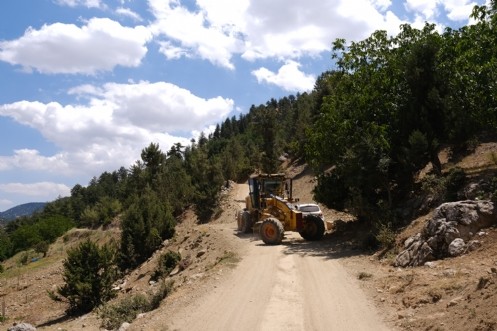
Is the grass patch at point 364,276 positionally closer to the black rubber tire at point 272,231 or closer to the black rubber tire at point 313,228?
the black rubber tire at point 272,231

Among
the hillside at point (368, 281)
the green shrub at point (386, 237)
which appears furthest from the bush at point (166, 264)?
the green shrub at point (386, 237)

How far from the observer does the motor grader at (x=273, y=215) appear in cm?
2002

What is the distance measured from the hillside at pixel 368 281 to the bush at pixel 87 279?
4.10ft

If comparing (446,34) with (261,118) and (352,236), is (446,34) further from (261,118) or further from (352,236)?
(261,118)

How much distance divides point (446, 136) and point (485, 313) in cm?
1347

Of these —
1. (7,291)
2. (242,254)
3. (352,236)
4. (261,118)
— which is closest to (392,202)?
(352,236)

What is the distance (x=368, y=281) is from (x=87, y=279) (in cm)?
1388

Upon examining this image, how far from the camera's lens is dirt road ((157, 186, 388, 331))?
9617 mm

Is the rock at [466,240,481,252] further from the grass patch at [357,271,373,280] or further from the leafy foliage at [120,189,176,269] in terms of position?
the leafy foliage at [120,189,176,269]

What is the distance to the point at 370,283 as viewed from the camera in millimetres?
12508

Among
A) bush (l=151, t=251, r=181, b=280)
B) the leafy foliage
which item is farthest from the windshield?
the leafy foliage

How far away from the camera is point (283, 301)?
1123cm

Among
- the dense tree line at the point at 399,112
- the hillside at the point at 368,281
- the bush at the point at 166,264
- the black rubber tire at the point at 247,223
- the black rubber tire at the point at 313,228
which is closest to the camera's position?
the hillside at the point at 368,281

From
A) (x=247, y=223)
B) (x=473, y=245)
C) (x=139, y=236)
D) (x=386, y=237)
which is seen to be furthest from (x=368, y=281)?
(x=139, y=236)
